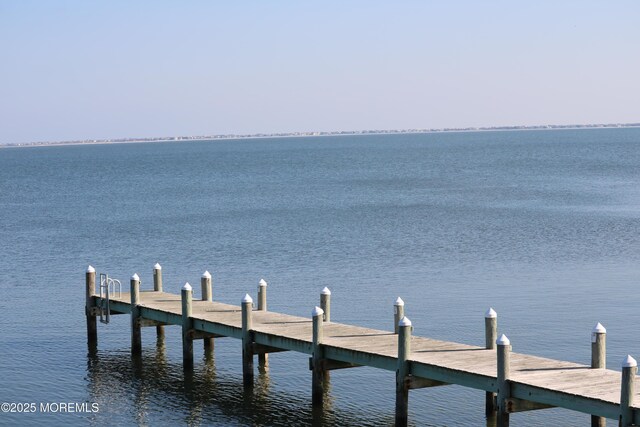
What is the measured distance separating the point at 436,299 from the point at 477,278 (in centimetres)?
462

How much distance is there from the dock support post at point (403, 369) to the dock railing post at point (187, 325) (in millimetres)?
6935

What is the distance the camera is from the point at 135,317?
29.4 m

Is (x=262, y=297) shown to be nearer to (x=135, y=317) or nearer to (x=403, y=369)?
(x=135, y=317)

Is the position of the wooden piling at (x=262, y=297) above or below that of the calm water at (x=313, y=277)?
above

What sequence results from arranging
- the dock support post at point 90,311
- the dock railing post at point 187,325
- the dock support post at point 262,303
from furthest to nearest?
1. the dock support post at point 90,311
2. the dock support post at point 262,303
3. the dock railing post at point 187,325

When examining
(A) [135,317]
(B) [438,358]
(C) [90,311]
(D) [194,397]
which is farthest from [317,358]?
(C) [90,311]

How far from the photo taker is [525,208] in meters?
71.8

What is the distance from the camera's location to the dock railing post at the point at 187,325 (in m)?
27.2

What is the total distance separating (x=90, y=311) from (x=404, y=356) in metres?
12.1

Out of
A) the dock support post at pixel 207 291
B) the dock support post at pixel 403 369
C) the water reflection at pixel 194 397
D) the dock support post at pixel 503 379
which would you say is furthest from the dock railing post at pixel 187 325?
the dock support post at pixel 503 379

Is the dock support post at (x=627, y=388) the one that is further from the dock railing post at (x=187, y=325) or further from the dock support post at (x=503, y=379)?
the dock railing post at (x=187, y=325)

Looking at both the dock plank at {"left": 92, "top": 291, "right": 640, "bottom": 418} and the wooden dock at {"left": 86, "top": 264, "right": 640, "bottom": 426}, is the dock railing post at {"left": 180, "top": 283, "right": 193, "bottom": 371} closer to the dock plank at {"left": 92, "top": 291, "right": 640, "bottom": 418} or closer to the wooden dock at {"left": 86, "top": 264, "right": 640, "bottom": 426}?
the wooden dock at {"left": 86, "top": 264, "right": 640, "bottom": 426}

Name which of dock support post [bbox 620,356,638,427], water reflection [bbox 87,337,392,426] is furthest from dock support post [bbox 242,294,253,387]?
dock support post [bbox 620,356,638,427]

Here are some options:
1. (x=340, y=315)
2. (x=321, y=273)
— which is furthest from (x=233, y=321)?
(x=321, y=273)
